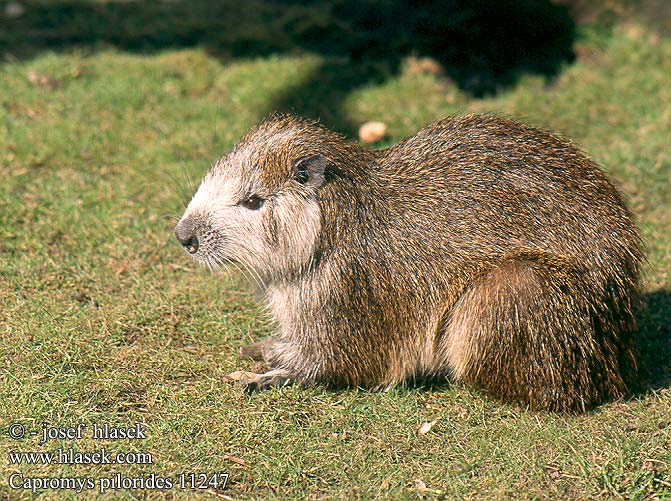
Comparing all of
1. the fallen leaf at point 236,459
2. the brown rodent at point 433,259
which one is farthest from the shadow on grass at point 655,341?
the fallen leaf at point 236,459

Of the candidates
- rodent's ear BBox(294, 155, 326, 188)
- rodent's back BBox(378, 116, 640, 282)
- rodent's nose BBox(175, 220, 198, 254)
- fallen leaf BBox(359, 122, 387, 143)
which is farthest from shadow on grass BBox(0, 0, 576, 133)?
rodent's nose BBox(175, 220, 198, 254)

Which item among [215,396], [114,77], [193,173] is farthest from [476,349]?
[114,77]

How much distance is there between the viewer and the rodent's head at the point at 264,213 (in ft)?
13.4

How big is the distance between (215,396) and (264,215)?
0.95 m

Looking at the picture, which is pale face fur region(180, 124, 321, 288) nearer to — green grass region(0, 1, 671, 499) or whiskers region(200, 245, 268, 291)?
whiskers region(200, 245, 268, 291)

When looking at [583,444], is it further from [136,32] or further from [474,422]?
[136,32]

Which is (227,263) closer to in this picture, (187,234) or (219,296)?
(187,234)

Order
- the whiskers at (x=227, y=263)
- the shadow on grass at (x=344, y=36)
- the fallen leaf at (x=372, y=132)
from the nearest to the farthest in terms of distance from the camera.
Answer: the whiskers at (x=227, y=263) → the fallen leaf at (x=372, y=132) → the shadow on grass at (x=344, y=36)

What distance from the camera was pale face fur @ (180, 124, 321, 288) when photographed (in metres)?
4.09

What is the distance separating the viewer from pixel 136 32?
28.0 ft

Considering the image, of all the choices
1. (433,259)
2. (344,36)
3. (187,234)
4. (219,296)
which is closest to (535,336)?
(433,259)

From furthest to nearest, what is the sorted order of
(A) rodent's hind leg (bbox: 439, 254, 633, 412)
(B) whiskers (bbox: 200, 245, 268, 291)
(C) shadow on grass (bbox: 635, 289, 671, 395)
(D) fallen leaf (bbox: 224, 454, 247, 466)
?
(C) shadow on grass (bbox: 635, 289, 671, 395) → (B) whiskers (bbox: 200, 245, 268, 291) → (A) rodent's hind leg (bbox: 439, 254, 633, 412) → (D) fallen leaf (bbox: 224, 454, 247, 466)

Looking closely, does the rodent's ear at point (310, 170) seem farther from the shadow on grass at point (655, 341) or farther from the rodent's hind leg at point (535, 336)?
the shadow on grass at point (655, 341)

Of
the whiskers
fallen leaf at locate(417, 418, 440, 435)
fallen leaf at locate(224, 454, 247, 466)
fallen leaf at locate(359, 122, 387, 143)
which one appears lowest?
fallen leaf at locate(224, 454, 247, 466)
